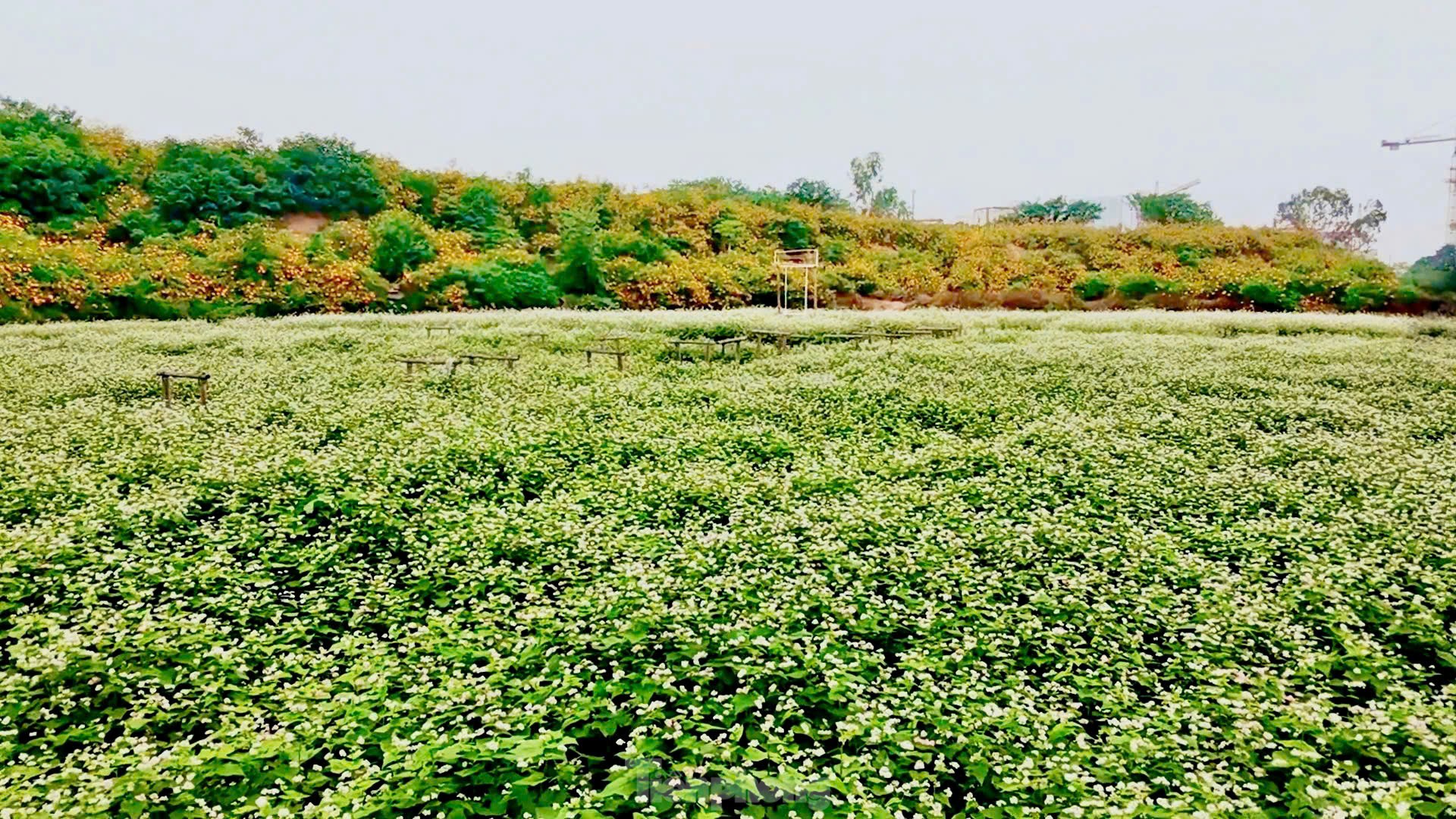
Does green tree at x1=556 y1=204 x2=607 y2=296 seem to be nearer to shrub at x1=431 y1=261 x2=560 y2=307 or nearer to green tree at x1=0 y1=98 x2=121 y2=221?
shrub at x1=431 y1=261 x2=560 y2=307

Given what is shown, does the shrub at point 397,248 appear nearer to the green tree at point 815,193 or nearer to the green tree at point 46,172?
the green tree at point 46,172

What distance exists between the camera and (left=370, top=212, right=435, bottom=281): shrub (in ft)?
129

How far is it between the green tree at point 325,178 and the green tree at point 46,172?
7.63m

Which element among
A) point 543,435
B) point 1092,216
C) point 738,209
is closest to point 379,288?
point 738,209

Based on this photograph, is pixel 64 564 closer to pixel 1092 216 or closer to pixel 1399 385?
pixel 1399 385

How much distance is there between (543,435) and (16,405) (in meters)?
8.58

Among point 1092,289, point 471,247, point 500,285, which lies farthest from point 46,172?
point 1092,289

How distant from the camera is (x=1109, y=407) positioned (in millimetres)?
13930

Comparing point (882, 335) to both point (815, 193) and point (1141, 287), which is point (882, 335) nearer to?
point (1141, 287)

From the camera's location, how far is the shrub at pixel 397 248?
3928 centimetres

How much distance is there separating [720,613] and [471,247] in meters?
43.1

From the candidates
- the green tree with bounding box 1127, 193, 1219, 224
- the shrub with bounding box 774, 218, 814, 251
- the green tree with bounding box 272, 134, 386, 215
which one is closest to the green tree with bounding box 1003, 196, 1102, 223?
the green tree with bounding box 1127, 193, 1219, 224

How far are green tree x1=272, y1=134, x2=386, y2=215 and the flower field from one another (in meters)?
36.6

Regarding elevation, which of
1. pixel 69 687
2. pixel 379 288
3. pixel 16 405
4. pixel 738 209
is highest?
pixel 738 209
